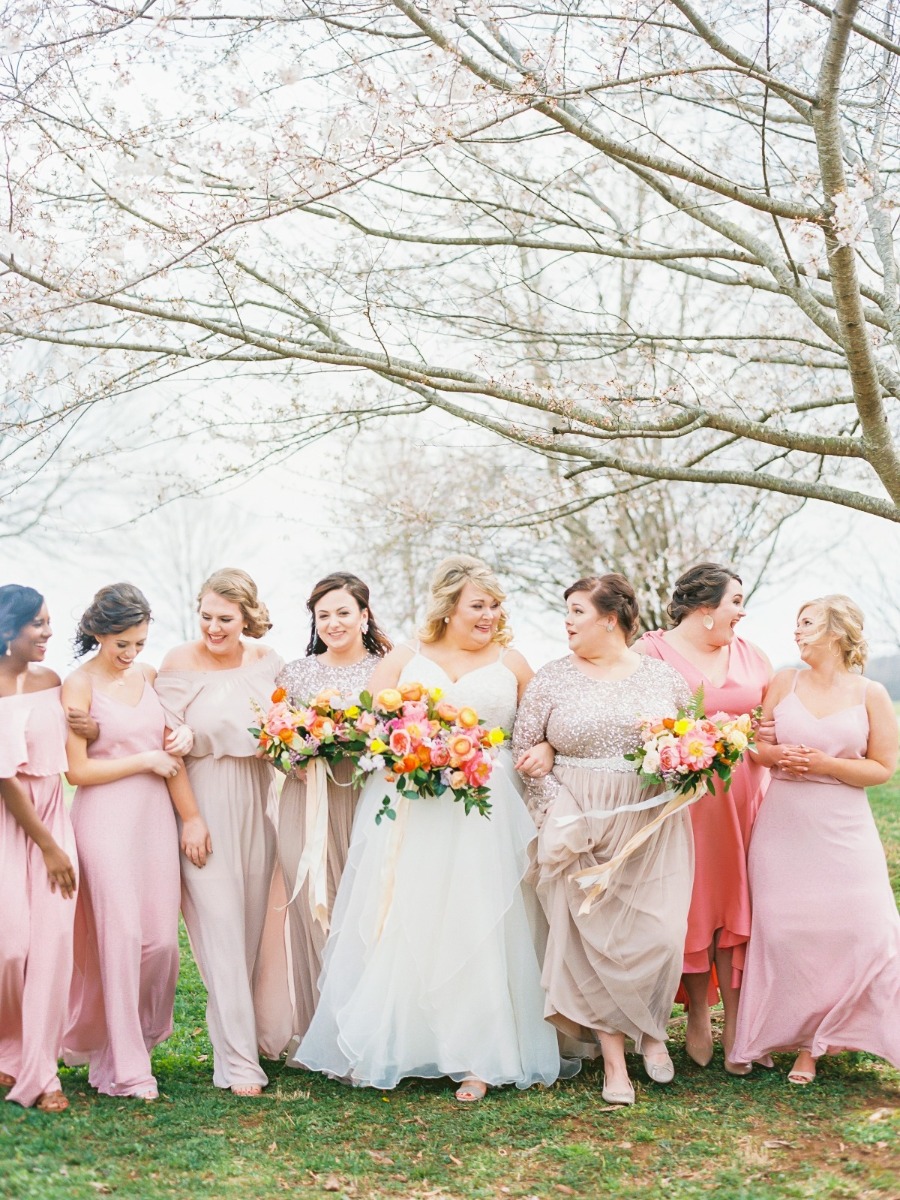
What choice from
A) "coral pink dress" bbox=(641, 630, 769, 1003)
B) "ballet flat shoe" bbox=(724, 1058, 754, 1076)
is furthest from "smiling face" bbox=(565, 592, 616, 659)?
"ballet flat shoe" bbox=(724, 1058, 754, 1076)

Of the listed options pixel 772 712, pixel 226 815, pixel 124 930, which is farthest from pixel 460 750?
pixel 124 930

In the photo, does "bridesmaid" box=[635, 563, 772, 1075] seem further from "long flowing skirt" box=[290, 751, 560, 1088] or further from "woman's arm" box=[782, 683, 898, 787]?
"long flowing skirt" box=[290, 751, 560, 1088]

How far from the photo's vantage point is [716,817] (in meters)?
6.09

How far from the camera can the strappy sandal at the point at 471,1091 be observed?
17.6 feet

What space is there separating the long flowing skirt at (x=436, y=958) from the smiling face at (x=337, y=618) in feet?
2.86

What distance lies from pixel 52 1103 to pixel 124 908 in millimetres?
846

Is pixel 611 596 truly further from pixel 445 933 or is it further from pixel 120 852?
pixel 120 852

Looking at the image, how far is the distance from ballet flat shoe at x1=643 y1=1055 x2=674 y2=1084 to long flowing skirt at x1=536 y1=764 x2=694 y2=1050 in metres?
0.11

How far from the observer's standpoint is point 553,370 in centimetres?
1047

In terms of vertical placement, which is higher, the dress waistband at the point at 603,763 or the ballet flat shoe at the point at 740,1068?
the dress waistband at the point at 603,763

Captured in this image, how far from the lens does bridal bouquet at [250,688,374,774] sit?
5.54m

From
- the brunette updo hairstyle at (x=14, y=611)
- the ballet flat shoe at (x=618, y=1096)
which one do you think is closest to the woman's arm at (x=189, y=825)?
the brunette updo hairstyle at (x=14, y=611)

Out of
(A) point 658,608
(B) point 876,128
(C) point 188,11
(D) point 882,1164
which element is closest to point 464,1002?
(D) point 882,1164

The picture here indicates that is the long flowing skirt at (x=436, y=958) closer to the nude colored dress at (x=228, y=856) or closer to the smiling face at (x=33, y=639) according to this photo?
the nude colored dress at (x=228, y=856)
